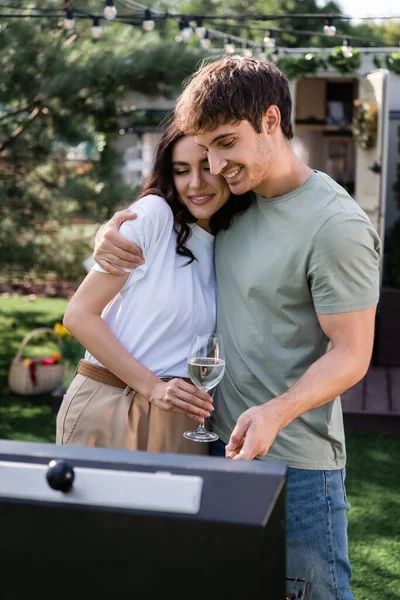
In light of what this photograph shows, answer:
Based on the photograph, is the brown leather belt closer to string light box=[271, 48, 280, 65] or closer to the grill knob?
the grill knob

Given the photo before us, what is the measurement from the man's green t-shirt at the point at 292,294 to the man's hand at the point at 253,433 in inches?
12.5

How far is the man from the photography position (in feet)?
5.86

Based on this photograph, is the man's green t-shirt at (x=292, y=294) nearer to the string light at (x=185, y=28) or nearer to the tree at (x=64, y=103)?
the string light at (x=185, y=28)

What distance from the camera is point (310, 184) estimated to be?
1.94m

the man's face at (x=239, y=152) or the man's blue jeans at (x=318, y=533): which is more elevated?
the man's face at (x=239, y=152)

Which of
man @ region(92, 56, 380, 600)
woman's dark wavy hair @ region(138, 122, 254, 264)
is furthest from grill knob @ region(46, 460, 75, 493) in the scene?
woman's dark wavy hair @ region(138, 122, 254, 264)

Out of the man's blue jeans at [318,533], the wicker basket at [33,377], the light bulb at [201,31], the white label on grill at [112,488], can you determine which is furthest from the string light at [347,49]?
the white label on grill at [112,488]

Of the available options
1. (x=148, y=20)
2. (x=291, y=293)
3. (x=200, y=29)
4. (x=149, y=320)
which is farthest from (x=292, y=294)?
(x=200, y=29)

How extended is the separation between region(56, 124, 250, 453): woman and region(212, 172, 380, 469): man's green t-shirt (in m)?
0.09

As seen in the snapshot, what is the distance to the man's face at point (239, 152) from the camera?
6.04ft

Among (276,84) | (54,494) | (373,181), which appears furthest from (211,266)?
(373,181)

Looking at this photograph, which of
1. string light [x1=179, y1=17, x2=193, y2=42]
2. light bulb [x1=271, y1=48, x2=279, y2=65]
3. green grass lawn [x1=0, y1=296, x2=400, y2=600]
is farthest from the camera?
light bulb [x1=271, y1=48, x2=279, y2=65]

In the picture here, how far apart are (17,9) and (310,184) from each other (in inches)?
215

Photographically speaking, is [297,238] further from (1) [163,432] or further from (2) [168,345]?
(1) [163,432]
